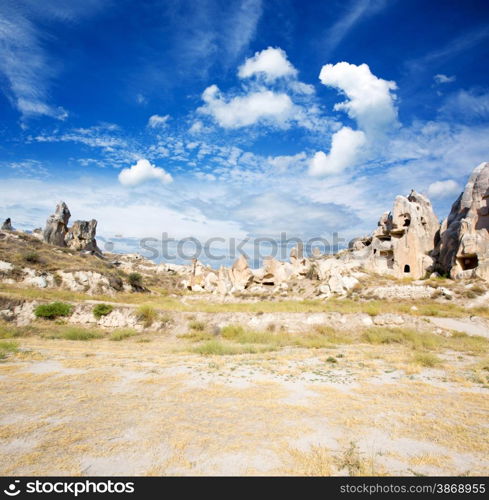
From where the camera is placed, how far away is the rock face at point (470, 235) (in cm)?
2864

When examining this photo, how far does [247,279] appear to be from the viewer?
39.0 metres

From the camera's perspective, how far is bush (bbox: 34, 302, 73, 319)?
1836 cm

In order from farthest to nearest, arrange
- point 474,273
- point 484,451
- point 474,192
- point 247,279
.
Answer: point 247,279, point 474,192, point 474,273, point 484,451

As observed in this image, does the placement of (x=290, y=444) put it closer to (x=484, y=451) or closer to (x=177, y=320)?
(x=484, y=451)

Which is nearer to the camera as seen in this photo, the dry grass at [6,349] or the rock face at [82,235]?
the dry grass at [6,349]

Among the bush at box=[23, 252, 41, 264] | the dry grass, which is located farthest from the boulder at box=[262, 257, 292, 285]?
the dry grass

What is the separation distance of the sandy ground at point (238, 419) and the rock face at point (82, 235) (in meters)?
51.3

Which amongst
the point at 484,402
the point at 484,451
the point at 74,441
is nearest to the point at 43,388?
the point at 74,441

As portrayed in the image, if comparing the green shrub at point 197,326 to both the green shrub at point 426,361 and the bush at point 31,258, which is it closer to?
the green shrub at point 426,361

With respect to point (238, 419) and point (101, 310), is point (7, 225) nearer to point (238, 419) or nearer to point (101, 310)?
point (101, 310)

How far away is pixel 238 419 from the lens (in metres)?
5.39
